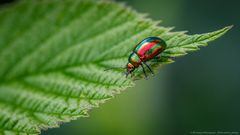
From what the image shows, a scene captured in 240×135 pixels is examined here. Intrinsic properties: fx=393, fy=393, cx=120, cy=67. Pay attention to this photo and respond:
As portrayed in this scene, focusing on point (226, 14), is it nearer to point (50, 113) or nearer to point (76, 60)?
point (76, 60)

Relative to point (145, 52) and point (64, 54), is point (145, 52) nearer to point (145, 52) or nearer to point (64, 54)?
point (145, 52)

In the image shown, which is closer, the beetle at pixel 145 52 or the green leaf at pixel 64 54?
the green leaf at pixel 64 54

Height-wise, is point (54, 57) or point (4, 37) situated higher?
point (4, 37)

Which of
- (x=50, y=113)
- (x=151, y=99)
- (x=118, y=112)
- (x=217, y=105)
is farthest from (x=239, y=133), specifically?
(x=50, y=113)

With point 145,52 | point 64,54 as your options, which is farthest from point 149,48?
point 64,54

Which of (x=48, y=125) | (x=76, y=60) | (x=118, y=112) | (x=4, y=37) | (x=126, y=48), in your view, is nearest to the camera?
(x=48, y=125)
